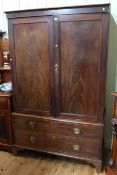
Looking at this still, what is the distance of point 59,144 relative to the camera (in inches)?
88.0

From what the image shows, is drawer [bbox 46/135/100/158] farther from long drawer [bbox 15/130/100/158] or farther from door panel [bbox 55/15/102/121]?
door panel [bbox 55/15/102/121]

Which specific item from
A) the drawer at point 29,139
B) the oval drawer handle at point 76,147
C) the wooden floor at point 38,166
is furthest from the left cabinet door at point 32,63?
the wooden floor at point 38,166

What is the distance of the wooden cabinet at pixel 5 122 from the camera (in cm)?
231

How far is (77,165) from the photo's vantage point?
2.28 metres

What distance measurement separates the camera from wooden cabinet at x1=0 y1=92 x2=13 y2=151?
2309 millimetres

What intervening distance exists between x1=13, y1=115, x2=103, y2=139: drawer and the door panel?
96 millimetres

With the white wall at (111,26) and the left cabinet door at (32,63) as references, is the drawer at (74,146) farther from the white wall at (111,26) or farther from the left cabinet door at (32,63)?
the white wall at (111,26)

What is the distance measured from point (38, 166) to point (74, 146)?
1.60ft

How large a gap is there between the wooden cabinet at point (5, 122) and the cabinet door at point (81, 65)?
0.62 m

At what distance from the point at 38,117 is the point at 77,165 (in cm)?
72

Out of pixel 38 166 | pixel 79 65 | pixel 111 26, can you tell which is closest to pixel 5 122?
pixel 38 166

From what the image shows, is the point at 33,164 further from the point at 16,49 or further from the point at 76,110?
the point at 16,49

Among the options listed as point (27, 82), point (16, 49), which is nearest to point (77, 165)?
point (27, 82)

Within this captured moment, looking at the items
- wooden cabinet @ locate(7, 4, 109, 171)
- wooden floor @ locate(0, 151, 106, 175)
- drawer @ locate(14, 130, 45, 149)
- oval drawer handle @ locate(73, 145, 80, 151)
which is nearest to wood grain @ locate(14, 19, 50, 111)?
wooden cabinet @ locate(7, 4, 109, 171)
